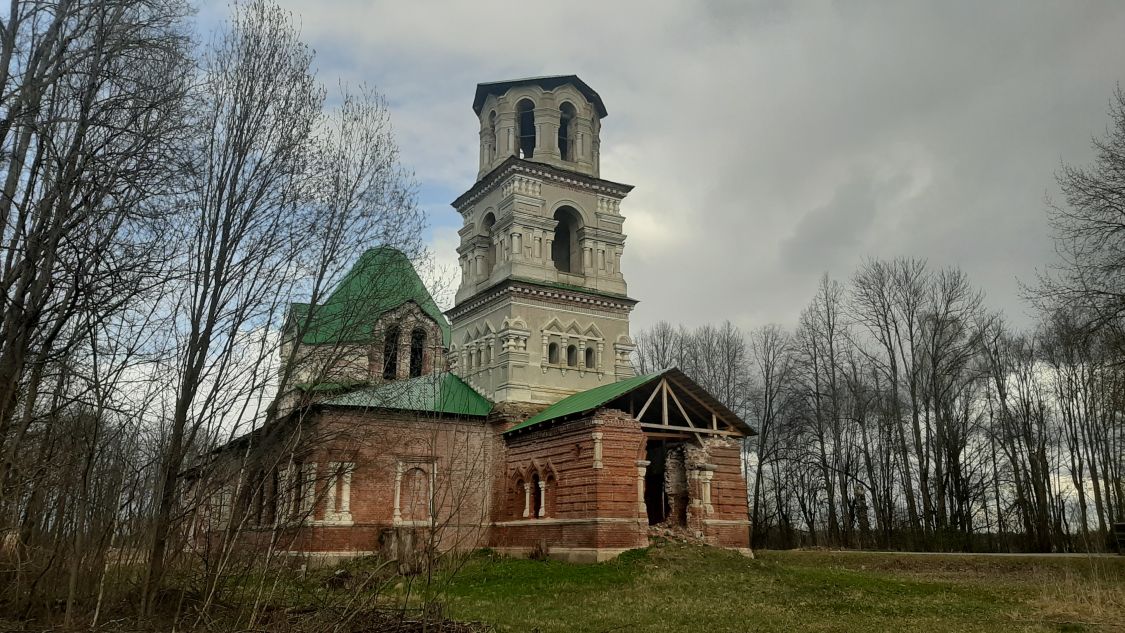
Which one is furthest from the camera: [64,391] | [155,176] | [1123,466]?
[1123,466]

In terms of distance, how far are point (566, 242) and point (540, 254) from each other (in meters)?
2.81

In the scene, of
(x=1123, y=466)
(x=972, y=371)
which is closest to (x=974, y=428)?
(x=972, y=371)

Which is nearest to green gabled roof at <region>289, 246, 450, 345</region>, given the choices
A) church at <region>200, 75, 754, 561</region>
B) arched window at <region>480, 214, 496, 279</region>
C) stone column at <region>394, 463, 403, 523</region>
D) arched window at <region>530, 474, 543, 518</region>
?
church at <region>200, 75, 754, 561</region>

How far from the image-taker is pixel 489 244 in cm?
3012

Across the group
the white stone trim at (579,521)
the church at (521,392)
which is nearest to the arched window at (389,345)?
the church at (521,392)

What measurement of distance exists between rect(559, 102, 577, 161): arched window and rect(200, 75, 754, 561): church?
9 cm

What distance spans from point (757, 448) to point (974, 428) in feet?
35.7

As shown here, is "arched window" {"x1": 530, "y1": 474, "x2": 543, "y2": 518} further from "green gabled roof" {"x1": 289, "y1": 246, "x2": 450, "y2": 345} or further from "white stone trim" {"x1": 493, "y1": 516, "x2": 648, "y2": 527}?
"green gabled roof" {"x1": 289, "y1": 246, "x2": 450, "y2": 345}

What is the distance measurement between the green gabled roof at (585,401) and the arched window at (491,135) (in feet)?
34.1

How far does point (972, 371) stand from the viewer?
3584 centimetres

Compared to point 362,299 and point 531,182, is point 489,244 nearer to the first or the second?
point 531,182

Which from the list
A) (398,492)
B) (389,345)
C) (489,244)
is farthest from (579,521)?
(489,244)

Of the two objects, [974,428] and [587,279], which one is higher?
[587,279]

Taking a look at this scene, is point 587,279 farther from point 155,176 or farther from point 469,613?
point 155,176
